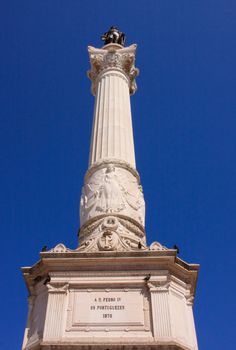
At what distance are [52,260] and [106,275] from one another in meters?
1.97

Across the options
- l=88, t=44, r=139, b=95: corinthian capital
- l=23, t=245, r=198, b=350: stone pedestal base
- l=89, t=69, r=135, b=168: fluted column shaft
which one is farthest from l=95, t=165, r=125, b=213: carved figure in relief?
l=88, t=44, r=139, b=95: corinthian capital

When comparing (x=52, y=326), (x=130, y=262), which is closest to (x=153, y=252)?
(x=130, y=262)

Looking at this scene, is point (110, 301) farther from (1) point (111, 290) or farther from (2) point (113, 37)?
(2) point (113, 37)

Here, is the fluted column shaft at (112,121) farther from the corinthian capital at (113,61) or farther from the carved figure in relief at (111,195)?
the carved figure in relief at (111,195)

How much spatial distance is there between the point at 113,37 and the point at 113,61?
432 centimetres

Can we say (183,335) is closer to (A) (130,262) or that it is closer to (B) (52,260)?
(A) (130,262)

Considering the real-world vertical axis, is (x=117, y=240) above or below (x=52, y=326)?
above

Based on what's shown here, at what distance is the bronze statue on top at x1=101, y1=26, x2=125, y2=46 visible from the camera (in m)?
31.2

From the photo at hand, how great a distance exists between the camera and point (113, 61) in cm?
2775

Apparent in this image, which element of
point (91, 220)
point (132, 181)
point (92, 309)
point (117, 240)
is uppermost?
point (132, 181)

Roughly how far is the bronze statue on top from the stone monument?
14.6 meters

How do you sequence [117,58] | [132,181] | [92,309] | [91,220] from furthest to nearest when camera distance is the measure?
1. [117,58]
2. [132,181]
3. [91,220]
4. [92,309]

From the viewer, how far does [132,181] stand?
2153 centimetres

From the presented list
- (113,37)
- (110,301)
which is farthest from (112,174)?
(113,37)
